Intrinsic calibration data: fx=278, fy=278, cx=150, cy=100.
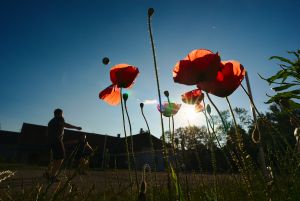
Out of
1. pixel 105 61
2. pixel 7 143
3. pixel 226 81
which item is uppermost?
pixel 7 143

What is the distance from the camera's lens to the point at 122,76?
1.80m

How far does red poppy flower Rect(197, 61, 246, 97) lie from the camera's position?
117cm

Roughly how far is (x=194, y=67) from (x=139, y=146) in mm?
38402

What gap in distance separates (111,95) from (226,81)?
1050 mm

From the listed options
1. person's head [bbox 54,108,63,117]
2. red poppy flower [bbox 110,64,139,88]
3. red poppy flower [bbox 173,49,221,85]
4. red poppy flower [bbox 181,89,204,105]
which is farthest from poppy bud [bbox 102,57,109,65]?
person's head [bbox 54,108,63,117]

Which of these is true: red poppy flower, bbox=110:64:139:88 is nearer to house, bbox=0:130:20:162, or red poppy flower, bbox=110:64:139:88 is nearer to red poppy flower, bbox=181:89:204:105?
red poppy flower, bbox=181:89:204:105

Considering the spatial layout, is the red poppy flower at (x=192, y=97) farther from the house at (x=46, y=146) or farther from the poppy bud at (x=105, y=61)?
the house at (x=46, y=146)

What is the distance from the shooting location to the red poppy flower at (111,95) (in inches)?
75.2

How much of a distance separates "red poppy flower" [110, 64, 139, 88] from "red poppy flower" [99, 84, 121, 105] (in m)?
0.12

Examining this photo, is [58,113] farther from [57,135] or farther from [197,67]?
[197,67]

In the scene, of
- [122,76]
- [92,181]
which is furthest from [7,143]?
[122,76]

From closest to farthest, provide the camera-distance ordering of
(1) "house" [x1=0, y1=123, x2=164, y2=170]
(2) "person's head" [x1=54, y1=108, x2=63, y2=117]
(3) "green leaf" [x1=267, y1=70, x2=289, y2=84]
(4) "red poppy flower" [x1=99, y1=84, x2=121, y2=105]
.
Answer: (4) "red poppy flower" [x1=99, y1=84, x2=121, y2=105] → (3) "green leaf" [x1=267, y1=70, x2=289, y2=84] → (2) "person's head" [x1=54, y1=108, x2=63, y2=117] → (1) "house" [x1=0, y1=123, x2=164, y2=170]

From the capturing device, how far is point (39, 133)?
36.6m

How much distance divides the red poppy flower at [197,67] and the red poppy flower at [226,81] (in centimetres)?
4
